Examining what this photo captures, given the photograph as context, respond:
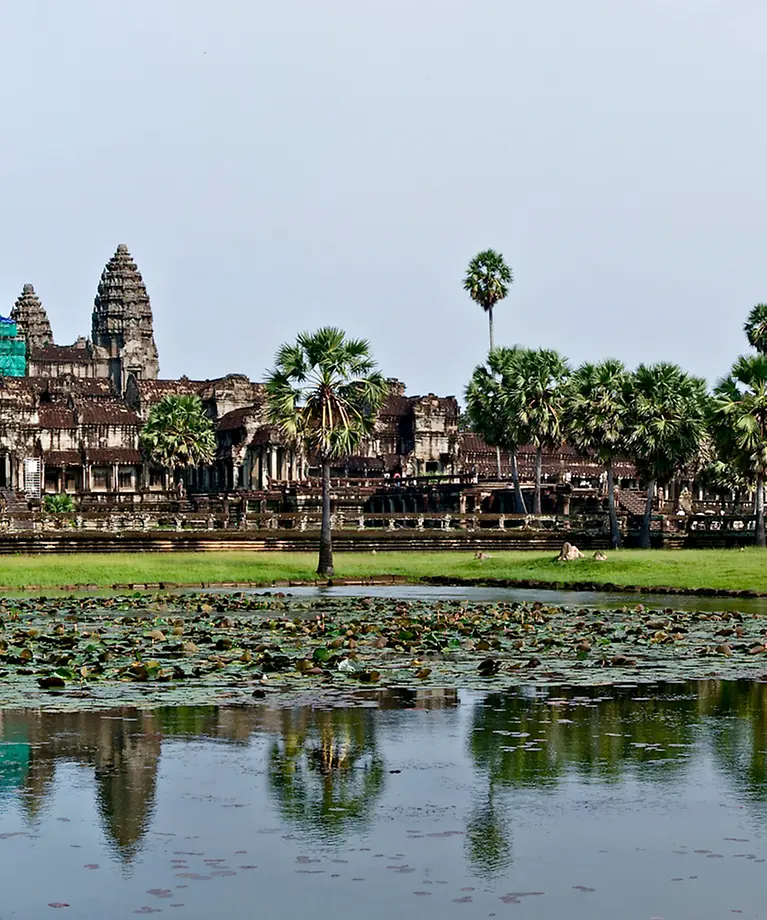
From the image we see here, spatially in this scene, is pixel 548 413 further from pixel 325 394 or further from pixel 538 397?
pixel 325 394

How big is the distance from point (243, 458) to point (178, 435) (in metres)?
14.3

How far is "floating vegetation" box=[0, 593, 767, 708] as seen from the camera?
66.6ft

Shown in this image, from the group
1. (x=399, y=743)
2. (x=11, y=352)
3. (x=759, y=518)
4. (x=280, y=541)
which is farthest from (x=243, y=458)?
(x=399, y=743)

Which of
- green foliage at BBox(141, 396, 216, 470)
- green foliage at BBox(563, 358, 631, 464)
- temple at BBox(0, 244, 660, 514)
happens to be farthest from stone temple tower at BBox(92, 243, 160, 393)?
green foliage at BBox(563, 358, 631, 464)

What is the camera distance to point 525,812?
12.8 m

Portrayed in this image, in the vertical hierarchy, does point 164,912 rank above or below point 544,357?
below

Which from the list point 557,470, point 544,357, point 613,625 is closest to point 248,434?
point 557,470

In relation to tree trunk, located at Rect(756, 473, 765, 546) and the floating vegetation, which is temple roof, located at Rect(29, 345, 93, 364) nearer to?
tree trunk, located at Rect(756, 473, 765, 546)

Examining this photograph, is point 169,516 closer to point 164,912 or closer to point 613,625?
point 613,625

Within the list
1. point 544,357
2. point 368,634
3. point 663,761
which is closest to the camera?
point 663,761

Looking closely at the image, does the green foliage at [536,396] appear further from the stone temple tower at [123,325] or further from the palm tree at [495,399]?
the stone temple tower at [123,325]

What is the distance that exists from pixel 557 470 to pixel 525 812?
9909 cm

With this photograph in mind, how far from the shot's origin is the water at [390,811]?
1041cm

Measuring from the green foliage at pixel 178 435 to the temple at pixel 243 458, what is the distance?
284cm
